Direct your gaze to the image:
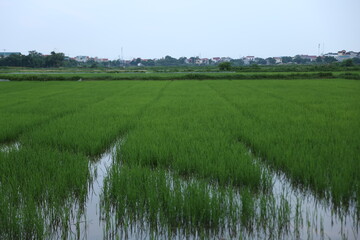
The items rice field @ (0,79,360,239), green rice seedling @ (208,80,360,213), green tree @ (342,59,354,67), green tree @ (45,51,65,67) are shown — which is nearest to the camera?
rice field @ (0,79,360,239)

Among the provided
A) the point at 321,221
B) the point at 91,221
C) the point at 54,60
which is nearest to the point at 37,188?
the point at 91,221

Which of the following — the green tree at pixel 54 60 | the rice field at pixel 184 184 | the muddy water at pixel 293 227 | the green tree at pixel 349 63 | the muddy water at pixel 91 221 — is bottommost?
the muddy water at pixel 91 221

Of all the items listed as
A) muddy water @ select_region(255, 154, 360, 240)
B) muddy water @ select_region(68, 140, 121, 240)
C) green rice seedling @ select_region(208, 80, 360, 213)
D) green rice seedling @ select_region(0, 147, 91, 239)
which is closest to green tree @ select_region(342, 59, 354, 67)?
green rice seedling @ select_region(208, 80, 360, 213)

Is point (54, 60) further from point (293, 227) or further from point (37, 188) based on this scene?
point (293, 227)

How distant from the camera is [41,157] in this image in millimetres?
4129

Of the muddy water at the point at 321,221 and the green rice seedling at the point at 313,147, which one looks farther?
the green rice seedling at the point at 313,147

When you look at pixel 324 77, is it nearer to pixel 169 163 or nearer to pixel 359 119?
pixel 359 119

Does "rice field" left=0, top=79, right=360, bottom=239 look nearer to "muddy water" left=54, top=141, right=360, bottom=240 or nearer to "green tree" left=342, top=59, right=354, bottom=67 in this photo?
"muddy water" left=54, top=141, right=360, bottom=240

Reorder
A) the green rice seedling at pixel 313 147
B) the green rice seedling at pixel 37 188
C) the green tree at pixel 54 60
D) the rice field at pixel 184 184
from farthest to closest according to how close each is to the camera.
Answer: the green tree at pixel 54 60 < the green rice seedling at pixel 313 147 < the rice field at pixel 184 184 < the green rice seedling at pixel 37 188

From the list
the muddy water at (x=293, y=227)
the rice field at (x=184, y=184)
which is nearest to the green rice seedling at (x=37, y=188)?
the rice field at (x=184, y=184)

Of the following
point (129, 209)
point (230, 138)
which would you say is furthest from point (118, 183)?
point (230, 138)

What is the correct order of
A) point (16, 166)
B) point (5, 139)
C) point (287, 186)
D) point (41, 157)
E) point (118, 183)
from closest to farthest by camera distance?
point (118, 183), point (287, 186), point (16, 166), point (41, 157), point (5, 139)

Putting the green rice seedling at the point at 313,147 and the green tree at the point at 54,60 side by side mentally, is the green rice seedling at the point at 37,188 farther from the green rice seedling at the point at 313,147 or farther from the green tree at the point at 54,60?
the green tree at the point at 54,60

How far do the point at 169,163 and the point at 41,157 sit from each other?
1796 mm
